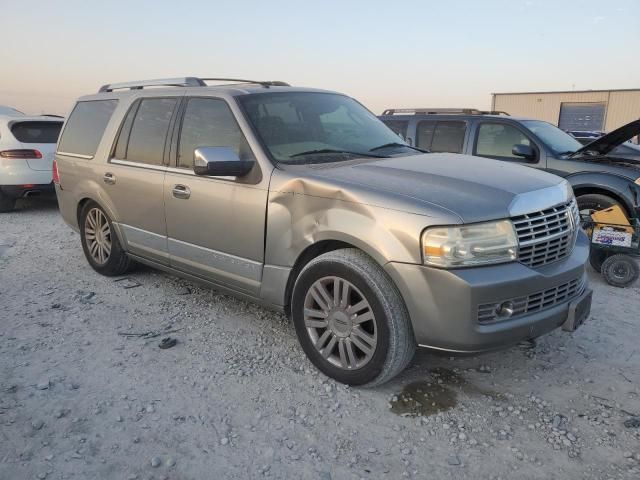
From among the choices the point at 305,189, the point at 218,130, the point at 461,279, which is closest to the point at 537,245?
the point at 461,279

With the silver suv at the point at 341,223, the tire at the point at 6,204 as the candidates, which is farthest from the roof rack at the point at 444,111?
the tire at the point at 6,204

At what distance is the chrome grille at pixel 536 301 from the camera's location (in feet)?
8.84

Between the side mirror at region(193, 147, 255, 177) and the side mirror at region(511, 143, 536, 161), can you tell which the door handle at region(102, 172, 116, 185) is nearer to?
the side mirror at region(193, 147, 255, 177)

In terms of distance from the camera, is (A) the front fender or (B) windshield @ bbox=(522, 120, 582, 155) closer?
(A) the front fender

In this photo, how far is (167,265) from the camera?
4.39 m

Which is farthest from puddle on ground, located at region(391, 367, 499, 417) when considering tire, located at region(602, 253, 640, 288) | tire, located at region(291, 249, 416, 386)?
tire, located at region(602, 253, 640, 288)

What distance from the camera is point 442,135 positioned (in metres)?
7.43

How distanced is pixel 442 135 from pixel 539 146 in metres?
1.39

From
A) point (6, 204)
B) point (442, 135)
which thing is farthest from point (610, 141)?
point (6, 204)

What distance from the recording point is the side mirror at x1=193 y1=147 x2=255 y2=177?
332cm

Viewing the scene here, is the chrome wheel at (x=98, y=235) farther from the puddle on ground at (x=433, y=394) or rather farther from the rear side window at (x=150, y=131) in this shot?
the puddle on ground at (x=433, y=394)

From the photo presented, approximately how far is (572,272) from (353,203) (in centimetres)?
136

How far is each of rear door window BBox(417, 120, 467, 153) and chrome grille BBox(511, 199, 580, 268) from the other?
4.14 m

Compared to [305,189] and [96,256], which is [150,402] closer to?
[305,189]
